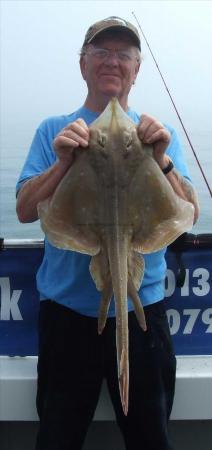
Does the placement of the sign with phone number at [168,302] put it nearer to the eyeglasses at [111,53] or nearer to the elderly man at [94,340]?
the elderly man at [94,340]

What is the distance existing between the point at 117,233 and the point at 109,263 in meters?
0.11

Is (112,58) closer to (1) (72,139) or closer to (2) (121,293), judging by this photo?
(1) (72,139)

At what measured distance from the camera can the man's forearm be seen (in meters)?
2.11

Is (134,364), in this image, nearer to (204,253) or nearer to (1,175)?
(204,253)

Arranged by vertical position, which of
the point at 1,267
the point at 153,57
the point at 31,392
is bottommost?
the point at 31,392

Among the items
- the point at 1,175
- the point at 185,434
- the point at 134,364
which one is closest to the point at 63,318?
the point at 134,364

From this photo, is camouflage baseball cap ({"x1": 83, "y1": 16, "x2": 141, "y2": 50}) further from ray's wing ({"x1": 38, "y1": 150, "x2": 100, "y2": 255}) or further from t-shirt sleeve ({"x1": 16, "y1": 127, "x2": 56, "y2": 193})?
ray's wing ({"x1": 38, "y1": 150, "x2": 100, "y2": 255})

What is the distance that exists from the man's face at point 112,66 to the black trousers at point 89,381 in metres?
0.96

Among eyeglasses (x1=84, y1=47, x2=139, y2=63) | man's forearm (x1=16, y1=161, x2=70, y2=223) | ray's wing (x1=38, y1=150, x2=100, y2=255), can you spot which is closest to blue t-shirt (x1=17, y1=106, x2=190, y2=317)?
man's forearm (x1=16, y1=161, x2=70, y2=223)

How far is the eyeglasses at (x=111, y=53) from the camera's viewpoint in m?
2.48

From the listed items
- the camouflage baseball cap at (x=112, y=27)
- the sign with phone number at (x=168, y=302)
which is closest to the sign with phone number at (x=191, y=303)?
the sign with phone number at (x=168, y=302)

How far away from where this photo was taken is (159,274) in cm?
253

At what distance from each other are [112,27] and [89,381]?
4.99 feet

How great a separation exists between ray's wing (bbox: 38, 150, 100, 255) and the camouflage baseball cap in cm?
75
